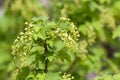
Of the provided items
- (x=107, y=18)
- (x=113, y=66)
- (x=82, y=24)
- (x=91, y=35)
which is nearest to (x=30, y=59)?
(x=91, y=35)

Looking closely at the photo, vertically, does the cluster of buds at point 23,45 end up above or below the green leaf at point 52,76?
above

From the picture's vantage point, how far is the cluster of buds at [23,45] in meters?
3.79

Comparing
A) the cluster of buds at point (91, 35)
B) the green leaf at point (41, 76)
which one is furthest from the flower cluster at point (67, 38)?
the cluster of buds at point (91, 35)

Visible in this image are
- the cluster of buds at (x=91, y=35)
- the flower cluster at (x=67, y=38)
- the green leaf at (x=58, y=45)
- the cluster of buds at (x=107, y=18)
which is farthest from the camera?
the cluster of buds at (x=107, y=18)

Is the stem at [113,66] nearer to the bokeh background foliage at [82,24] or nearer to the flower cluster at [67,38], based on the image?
the bokeh background foliage at [82,24]

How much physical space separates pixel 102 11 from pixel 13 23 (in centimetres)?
151

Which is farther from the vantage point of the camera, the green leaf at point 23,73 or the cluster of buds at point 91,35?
the cluster of buds at point 91,35

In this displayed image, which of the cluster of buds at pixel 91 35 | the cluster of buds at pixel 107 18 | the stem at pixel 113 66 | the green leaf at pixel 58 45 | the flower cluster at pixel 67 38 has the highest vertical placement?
the cluster of buds at pixel 107 18

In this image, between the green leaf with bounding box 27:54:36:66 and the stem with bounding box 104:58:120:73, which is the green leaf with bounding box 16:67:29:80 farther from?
Result: the stem with bounding box 104:58:120:73

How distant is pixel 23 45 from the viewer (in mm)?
3850

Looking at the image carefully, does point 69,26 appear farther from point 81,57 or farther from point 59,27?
point 81,57

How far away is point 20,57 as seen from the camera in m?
3.87

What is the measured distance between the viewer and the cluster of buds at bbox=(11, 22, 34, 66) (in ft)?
12.4

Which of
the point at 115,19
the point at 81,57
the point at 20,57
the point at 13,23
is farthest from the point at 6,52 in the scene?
the point at 20,57
